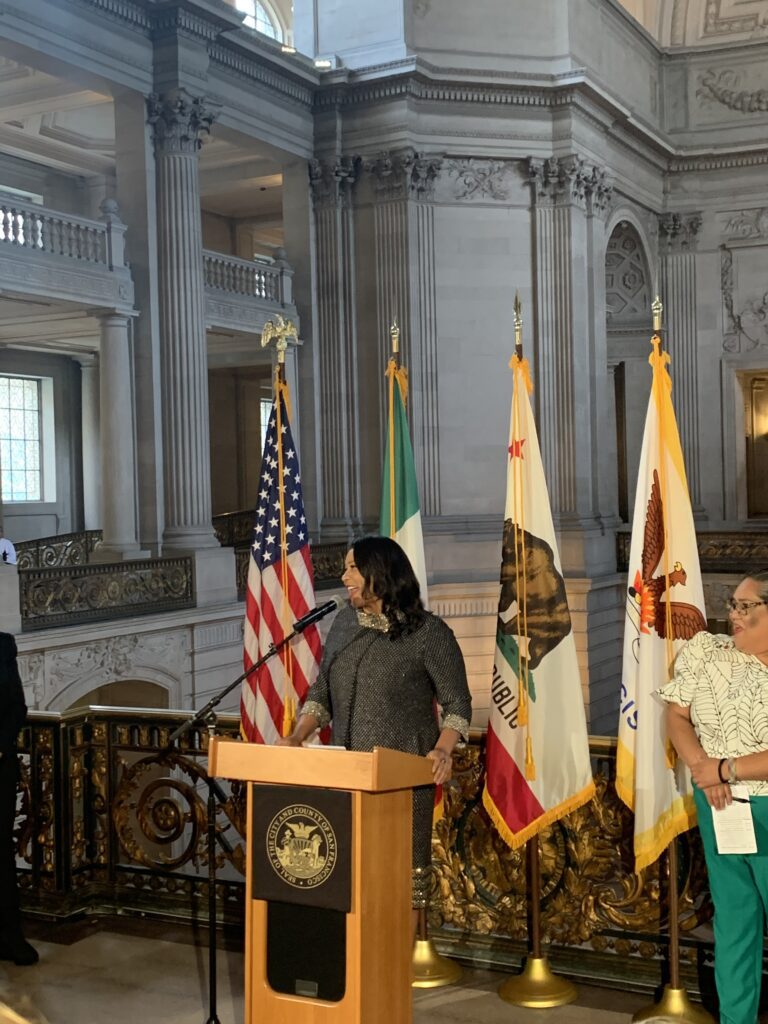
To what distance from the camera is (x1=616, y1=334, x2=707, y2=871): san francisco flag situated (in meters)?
5.05

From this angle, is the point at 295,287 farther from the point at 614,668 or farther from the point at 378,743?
the point at 378,743

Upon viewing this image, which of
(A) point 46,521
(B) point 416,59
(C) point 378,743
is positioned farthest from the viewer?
(A) point 46,521

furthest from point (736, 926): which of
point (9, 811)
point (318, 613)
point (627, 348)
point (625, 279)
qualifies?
point (627, 348)

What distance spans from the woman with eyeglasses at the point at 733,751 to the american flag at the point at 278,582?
3.88 metres

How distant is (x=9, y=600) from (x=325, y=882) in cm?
906

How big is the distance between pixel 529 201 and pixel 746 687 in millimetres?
17940

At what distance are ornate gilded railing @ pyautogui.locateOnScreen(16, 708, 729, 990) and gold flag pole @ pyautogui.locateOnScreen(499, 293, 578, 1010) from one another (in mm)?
146

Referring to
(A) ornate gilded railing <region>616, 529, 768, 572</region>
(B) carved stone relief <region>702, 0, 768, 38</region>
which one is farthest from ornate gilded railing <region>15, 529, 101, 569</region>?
(B) carved stone relief <region>702, 0, 768, 38</region>

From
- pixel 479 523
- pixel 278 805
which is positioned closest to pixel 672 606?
pixel 278 805

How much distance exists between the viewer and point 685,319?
25938 mm

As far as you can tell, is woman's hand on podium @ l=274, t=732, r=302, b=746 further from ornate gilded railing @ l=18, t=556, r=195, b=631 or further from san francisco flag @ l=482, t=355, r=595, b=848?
ornate gilded railing @ l=18, t=556, r=195, b=631

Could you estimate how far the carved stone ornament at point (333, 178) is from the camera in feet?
67.3

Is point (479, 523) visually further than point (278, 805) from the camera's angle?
Yes

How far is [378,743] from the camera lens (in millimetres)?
4660
